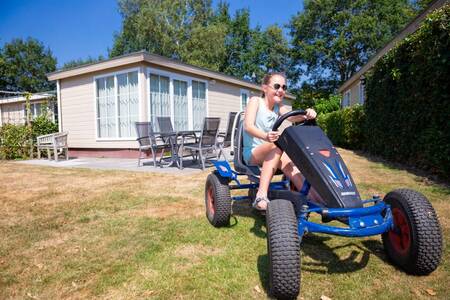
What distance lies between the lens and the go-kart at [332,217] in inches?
68.4

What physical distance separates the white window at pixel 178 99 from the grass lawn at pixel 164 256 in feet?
19.6

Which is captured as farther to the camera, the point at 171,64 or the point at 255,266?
the point at 171,64

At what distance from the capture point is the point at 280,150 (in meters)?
2.50

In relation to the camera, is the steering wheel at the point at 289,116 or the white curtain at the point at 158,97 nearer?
the steering wheel at the point at 289,116

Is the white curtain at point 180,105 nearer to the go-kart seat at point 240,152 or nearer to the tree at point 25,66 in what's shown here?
the go-kart seat at point 240,152

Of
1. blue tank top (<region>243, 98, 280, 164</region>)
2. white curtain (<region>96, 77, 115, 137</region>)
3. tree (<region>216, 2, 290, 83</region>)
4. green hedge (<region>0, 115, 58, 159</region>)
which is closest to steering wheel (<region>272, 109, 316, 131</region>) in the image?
blue tank top (<region>243, 98, 280, 164</region>)

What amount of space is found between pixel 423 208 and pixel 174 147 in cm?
571

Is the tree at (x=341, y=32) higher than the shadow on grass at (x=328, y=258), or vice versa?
the tree at (x=341, y=32)

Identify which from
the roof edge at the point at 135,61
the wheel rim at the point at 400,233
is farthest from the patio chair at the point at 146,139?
the wheel rim at the point at 400,233

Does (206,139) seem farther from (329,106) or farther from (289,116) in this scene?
(329,106)

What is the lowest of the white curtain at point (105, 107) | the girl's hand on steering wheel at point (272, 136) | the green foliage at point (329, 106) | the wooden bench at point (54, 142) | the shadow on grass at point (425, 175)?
the shadow on grass at point (425, 175)

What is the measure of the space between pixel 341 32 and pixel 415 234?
32.7m

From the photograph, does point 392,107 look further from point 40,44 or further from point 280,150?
point 40,44

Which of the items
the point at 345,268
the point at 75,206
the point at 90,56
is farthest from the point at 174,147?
the point at 90,56
